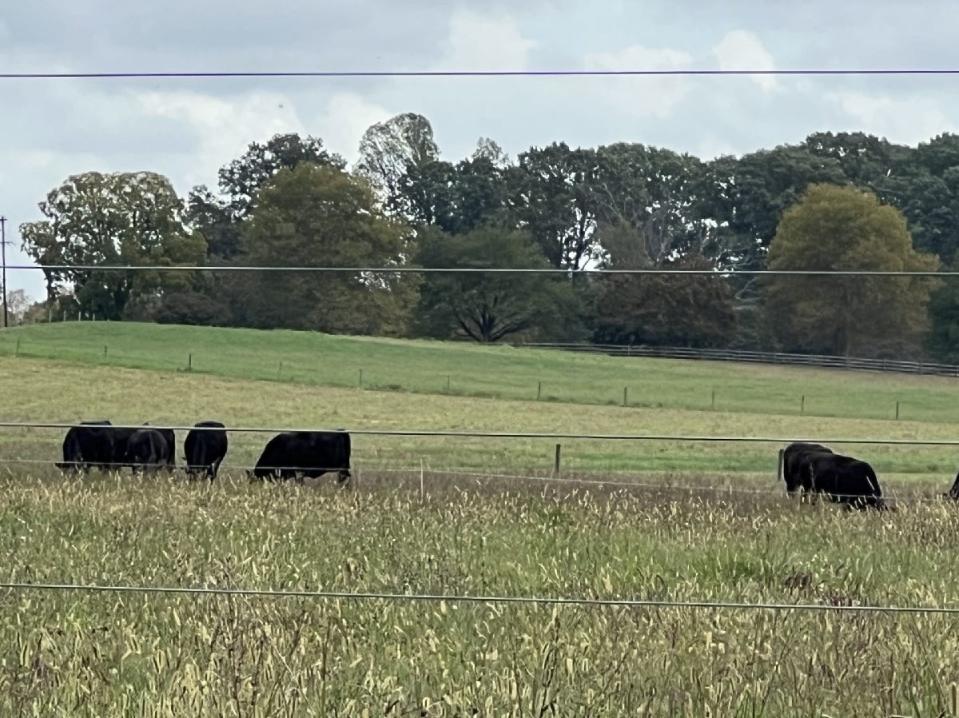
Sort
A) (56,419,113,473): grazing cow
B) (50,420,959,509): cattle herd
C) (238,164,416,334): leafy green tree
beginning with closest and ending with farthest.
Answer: (238,164,416,334): leafy green tree → (56,419,113,473): grazing cow → (50,420,959,509): cattle herd

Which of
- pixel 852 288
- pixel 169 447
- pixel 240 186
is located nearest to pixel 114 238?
pixel 240 186

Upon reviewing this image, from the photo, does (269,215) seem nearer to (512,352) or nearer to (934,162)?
(512,352)

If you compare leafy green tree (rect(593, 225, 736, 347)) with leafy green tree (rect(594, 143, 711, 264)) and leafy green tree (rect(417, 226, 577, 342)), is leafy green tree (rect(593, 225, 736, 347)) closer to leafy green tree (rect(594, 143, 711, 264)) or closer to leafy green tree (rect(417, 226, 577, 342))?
leafy green tree (rect(417, 226, 577, 342))

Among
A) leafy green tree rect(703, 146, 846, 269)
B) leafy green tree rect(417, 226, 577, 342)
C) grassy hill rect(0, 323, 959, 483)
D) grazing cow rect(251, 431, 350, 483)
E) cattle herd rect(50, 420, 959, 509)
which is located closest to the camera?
leafy green tree rect(417, 226, 577, 342)

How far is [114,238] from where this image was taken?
285 inches

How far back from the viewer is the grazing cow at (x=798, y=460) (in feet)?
53.1

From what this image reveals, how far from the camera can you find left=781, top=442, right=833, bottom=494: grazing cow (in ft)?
53.1

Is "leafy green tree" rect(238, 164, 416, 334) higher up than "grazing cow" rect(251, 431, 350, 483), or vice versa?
"leafy green tree" rect(238, 164, 416, 334)

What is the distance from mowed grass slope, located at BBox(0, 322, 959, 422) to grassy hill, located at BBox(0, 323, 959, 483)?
0.03 ft

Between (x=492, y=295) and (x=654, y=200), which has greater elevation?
(x=654, y=200)

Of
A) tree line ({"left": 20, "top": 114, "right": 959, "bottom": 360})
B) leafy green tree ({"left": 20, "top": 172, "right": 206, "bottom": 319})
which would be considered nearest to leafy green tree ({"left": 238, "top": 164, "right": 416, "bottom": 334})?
tree line ({"left": 20, "top": 114, "right": 959, "bottom": 360})

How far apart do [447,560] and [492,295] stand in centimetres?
144

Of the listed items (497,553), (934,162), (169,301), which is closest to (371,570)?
(497,553)

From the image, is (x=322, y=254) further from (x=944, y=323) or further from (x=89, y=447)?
(x=89, y=447)
